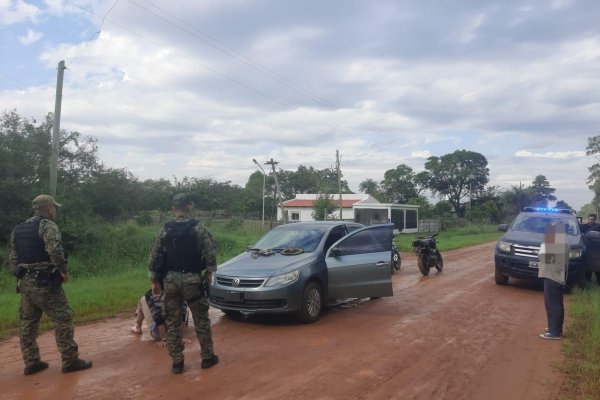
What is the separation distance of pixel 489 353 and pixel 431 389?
66.8 inches

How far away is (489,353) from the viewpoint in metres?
6.46

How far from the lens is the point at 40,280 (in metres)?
5.48

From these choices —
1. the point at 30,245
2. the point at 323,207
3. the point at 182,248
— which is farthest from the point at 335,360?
the point at 323,207

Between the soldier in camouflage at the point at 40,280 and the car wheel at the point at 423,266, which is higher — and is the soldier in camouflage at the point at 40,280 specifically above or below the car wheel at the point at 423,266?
above

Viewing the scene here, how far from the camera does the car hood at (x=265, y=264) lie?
775 cm

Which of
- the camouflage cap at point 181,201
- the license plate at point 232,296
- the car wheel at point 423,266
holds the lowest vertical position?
the car wheel at point 423,266

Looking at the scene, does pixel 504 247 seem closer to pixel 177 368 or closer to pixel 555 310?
pixel 555 310

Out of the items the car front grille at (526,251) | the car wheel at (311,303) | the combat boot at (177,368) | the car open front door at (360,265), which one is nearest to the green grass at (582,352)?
the car front grille at (526,251)

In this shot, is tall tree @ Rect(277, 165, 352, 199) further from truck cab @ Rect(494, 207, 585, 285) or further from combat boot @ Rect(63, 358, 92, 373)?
combat boot @ Rect(63, 358, 92, 373)

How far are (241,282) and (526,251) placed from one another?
6.95 metres

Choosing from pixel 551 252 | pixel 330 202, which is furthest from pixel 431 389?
pixel 330 202

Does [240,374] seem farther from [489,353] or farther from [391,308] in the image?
[391,308]

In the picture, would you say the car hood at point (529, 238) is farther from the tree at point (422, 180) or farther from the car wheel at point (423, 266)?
the tree at point (422, 180)

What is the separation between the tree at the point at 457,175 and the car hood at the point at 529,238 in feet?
232
